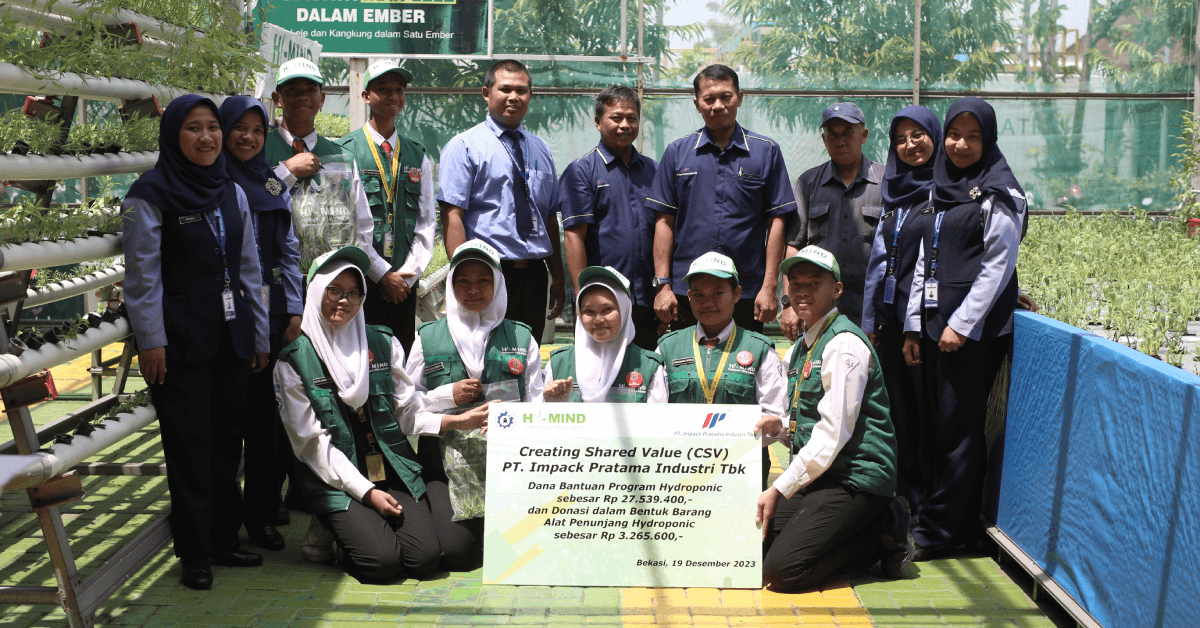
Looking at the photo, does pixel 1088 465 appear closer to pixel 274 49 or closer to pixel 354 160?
pixel 354 160

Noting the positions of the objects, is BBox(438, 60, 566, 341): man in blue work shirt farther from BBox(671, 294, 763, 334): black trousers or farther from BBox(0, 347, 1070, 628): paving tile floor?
BBox(0, 347, 1070, 628): paving tile floor

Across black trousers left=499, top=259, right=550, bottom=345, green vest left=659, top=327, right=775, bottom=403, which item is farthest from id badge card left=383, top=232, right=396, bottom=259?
green vest left=659, top=327, right=775, bottom=403

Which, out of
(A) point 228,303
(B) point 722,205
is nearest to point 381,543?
(A) point 228,303

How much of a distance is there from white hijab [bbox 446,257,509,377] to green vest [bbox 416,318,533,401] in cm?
3

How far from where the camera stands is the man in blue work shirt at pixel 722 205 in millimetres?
5246

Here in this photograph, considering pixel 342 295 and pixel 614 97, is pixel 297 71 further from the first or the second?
pixel 614 97

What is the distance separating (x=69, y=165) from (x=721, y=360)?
2.72 metres

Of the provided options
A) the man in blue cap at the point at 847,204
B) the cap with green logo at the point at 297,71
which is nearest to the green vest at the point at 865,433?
the man in blue cap at the point at 847,204

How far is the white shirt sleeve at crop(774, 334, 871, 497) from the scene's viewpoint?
4062 mm

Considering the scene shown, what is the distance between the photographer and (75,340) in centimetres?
379

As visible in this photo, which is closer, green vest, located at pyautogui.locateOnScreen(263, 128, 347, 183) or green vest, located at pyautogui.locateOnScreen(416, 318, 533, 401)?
green vest, located at pyautogui.locateOnScreen(416, 318, 533, 401)

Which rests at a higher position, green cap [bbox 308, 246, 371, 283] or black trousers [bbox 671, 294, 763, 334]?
green cap [bbox 308, 246, 371, 283]

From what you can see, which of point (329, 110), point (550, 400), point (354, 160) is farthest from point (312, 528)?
point (329, 110)

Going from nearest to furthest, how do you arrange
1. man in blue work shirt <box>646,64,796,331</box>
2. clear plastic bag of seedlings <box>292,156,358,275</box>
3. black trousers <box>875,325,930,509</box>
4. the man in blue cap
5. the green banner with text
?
black trousers <box>875,325,930,509</box>
clear plastic bag of seedlings <box>292,156,358,275</box>
the man in blue cap
man in blue work shirt <box>646,64,796,331</box>
the green banner with text
